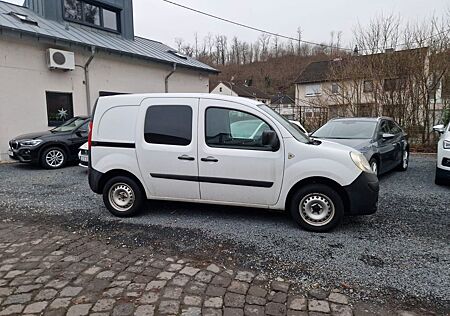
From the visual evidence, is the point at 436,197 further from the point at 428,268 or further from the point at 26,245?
the point at 26,245

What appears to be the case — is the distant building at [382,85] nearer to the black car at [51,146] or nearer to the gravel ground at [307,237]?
the gravel ground at [307,237]

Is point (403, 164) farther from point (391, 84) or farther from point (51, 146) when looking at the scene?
point (51, 146)

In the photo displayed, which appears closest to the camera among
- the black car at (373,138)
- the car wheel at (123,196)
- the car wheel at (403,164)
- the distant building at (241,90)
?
the car wheel at (123,196)

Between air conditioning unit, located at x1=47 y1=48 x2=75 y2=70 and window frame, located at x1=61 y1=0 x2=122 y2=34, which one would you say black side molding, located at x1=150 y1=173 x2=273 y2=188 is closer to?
air conditioning unit, located at x1=47 y1=48 x2=75 y2=70

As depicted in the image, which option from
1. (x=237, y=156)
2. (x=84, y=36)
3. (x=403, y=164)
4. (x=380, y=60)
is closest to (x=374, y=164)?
(x=403, y=164)

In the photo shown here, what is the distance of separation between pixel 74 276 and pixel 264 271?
1855 mm

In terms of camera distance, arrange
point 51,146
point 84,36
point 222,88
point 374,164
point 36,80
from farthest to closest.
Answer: point 222,88 → point 84,36 → point 36,80 → point 51,146 → point 374,164

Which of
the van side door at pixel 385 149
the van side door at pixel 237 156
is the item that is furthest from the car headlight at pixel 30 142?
the van side door at pixel 385 149

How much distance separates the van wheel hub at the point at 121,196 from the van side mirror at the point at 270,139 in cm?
218

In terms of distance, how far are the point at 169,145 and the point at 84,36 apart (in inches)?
442

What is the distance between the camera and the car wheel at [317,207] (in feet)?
13.5

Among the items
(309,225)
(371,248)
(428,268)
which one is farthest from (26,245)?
(428,268)

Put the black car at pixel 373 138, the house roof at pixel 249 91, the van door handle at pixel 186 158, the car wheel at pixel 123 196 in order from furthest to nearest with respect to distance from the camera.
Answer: the house roof at pixel 249 91
the black car at pixel 373 138
the car wheel at pixel 123 196
the van door handle at pixel 186 158

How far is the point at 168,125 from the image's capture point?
461 centimetres
